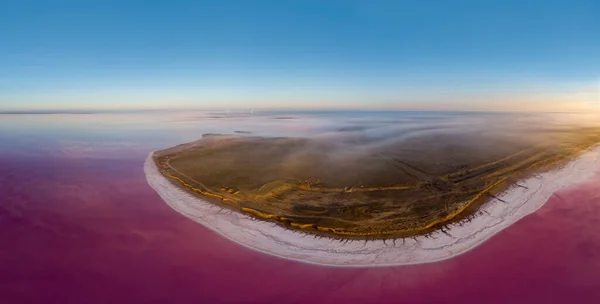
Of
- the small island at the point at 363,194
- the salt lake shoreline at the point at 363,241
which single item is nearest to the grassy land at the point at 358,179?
the small island at the point at 363,194

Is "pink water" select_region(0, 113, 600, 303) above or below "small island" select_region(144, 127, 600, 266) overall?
Result: below

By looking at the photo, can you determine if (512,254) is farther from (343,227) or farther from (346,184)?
(346,184)

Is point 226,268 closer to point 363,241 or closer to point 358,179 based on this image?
point 363,241

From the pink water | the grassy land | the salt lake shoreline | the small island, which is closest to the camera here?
the pink water

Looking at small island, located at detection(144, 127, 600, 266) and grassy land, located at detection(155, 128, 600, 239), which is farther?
grassy land, located at detection(155, 128, 600, 239)

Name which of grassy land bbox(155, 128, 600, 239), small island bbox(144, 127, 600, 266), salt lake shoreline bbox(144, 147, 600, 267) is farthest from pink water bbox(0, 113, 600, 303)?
grassy land bbox(155, 128, 600, 239)

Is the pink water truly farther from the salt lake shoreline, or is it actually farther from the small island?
the small island

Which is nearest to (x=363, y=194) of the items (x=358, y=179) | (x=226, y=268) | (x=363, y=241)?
(x=358, y=179)

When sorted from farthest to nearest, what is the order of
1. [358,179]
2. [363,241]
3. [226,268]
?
1. [358,179]
2. [363,241]
3. [226,268]
